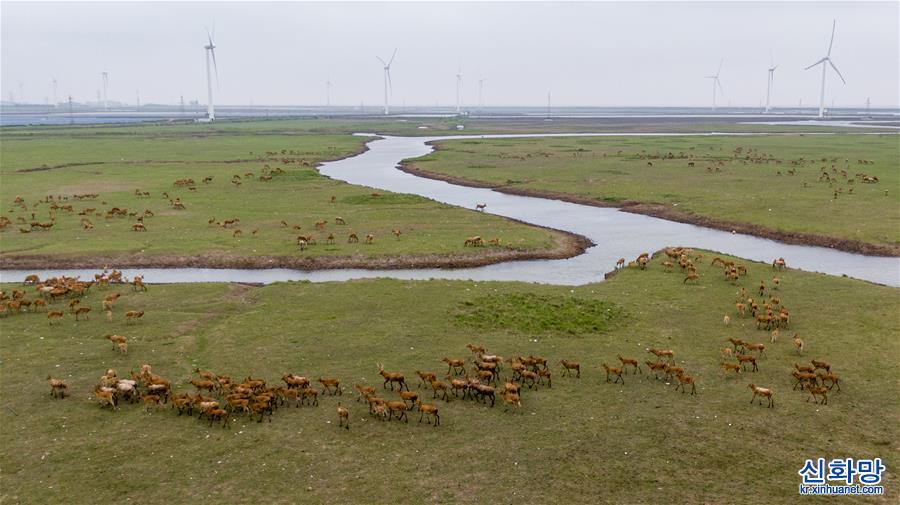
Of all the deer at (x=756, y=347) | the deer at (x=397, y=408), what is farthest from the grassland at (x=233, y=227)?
the deer at (x=397, y=408)

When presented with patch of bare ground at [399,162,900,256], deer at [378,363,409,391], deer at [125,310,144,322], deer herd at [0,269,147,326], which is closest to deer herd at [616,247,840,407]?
deer at [378,363,409,391]

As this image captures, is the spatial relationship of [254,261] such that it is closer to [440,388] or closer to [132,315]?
[132,315]

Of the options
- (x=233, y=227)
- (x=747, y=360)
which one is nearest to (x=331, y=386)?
(x=747, y=360)

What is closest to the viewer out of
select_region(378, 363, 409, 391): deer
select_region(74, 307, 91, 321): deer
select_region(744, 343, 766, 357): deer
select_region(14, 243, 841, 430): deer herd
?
select_region(14, 243, 841, 430): deer herd

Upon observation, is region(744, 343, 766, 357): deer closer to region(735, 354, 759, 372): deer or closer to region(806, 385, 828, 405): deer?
region(735, 354, 759, 372): deer

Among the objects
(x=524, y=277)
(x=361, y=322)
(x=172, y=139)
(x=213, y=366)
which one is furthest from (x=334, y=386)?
(x=172, y=139)

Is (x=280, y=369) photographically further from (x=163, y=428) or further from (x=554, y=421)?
(x=554, y=421)

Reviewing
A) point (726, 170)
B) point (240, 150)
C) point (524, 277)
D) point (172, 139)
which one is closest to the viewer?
point (524, 277)
